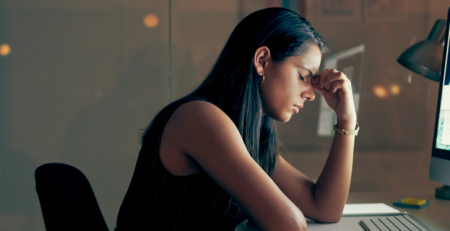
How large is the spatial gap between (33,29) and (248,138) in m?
1.22

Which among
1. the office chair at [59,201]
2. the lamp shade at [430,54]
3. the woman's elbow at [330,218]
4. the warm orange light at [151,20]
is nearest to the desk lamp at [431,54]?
the lamp shade at [430,54]

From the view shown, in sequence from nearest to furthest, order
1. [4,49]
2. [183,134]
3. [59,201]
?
[59,201] < [183,134] < [4,49]

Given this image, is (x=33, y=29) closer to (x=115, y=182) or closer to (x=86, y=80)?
Answer: (x=86, y=80)

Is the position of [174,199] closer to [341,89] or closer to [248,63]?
[248,63]

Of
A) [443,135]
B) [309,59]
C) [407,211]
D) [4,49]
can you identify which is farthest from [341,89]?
[4,49]

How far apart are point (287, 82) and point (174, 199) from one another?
1.40ft

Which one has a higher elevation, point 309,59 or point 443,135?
point 309,59

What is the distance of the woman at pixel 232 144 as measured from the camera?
763 millimetres

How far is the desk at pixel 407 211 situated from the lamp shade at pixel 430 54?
0.50 metres

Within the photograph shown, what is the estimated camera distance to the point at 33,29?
158 centimetres

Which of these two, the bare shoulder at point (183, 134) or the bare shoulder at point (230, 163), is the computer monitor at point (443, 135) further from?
the bare shoulder at point (183, 134)

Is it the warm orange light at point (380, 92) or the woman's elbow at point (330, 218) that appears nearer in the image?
the woman's elbow at point (330, 218)

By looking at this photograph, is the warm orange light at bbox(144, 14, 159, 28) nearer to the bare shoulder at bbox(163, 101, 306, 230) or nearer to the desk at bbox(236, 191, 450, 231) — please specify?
the bare shoulder at bbox(163, 101, 306, 230)

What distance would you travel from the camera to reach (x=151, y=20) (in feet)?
5.35
